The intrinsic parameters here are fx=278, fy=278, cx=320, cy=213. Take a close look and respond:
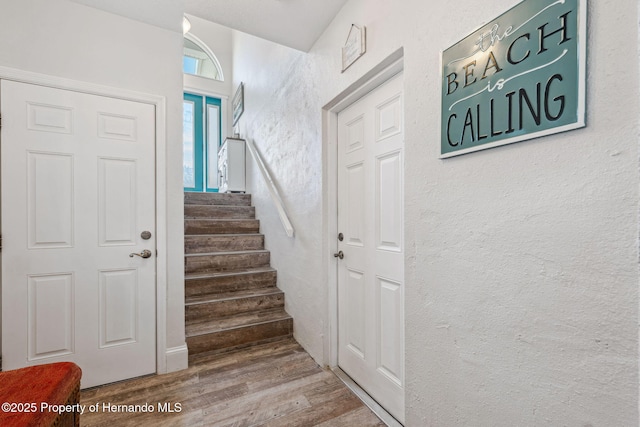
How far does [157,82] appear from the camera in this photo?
1.96 m

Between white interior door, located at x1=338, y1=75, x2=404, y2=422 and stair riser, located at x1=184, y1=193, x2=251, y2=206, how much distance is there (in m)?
2.32

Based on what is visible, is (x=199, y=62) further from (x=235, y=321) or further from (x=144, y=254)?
(x=235, y=321)

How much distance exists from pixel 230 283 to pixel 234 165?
2.17 meters

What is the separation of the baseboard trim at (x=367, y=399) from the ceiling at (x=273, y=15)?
7.88 ft

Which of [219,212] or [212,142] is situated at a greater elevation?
[212,142]

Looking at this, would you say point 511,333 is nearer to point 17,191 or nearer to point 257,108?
point 17,191

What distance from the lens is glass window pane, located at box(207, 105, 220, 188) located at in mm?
5102

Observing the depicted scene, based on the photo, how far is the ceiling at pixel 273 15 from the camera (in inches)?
66.5

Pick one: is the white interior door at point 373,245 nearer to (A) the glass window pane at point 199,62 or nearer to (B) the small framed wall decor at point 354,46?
(B) the small framed wall decor at point 354,46

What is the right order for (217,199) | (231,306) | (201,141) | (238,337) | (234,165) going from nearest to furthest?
(238,337) < (231,306) < (217,199) < (234,165) < (201,141)

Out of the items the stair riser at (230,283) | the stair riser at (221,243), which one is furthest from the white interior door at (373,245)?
the stair riser at (221,243)

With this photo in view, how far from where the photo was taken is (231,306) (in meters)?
2.48

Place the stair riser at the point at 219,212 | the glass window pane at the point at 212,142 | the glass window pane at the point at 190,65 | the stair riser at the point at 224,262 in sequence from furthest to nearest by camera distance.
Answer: the glass window pane at the point at 212,142 → the glass window pane at the point at 190,65 → the stair riser at the point at 219,212 → the stair riser at the point at 224,262

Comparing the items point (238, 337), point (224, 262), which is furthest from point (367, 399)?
point (224, 262)
